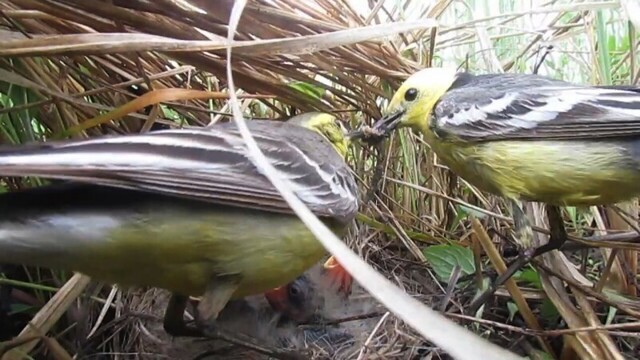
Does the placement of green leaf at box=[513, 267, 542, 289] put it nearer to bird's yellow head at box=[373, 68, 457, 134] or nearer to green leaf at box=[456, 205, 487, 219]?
green leaf at box=[456, 205, 487, 219]

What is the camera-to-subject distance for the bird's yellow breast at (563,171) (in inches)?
64.8

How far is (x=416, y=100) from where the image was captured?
1.88 meters

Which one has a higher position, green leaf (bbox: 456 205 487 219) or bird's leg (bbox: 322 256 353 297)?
green leaf (bbox: 456 205 487 219)

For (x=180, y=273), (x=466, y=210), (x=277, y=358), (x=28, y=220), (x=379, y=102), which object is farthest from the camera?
(x=379, y=102)

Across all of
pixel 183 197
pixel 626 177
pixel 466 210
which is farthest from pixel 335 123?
pixel 183 197

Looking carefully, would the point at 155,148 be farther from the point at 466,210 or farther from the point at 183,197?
the point at 466,210

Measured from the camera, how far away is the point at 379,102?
212cm

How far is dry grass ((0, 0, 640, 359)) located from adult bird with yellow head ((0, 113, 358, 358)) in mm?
221

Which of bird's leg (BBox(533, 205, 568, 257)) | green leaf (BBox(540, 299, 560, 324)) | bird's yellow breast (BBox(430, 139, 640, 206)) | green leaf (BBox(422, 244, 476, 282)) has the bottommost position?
green leaf (BBox(540, 299, 560, 324))

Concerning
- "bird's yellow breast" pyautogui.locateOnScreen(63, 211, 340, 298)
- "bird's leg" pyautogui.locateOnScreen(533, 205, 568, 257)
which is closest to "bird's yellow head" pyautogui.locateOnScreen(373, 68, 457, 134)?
"bird's leg" pyautogui.locateOnScreen(533, 205, 568, 257)

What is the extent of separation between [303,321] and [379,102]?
0.62m

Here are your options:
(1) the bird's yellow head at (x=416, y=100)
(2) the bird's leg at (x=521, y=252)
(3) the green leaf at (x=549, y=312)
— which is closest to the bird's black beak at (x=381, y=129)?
(1) the bird's yellow head at (x=416, y=100)

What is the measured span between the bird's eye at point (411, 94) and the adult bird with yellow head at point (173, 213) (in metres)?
0.41

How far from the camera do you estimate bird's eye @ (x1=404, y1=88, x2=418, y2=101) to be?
6.14 feet
